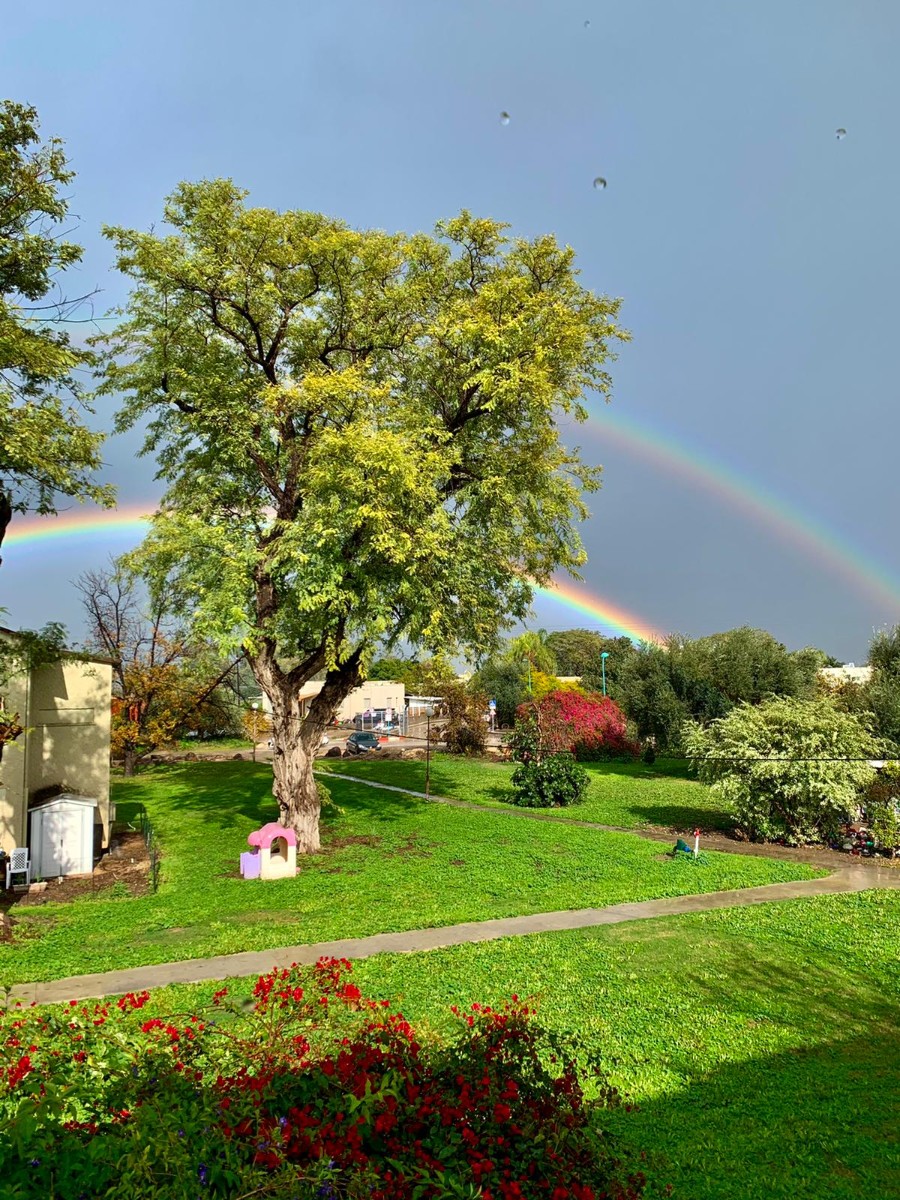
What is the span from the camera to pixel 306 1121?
292cm

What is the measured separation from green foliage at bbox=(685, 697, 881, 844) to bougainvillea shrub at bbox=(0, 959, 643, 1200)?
44.6ft

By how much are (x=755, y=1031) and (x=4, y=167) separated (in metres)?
13.5

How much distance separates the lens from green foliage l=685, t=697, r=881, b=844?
50.1 ft

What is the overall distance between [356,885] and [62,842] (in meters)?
5.85

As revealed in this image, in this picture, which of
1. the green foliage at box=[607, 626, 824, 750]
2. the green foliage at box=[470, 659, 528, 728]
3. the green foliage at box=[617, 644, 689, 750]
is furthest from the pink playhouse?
the green foliage at box=[470, 659, 528, 728]

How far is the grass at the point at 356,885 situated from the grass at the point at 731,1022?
1.65m

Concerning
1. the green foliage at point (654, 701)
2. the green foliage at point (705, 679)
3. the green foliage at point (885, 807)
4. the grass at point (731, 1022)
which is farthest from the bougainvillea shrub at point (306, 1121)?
the green foliage at point (654, 701)

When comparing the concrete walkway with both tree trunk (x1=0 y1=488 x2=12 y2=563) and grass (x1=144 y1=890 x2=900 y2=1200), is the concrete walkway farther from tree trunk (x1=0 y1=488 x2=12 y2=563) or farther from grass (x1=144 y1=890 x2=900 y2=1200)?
tree trunk (x1=0 y1=488 x2=12 y2=563)

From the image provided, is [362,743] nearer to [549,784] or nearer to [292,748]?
[549,784]

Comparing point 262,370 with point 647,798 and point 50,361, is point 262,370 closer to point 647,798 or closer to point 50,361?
point 50,361

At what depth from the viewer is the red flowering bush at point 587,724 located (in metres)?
29.7

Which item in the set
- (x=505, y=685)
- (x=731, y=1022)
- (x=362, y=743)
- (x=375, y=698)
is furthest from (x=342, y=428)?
(x=375, y=698)

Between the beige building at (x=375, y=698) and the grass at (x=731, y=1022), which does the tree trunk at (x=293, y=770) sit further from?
the beige building at (x=375, y=698)

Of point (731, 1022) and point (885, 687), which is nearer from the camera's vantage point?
point (731, 1022)
